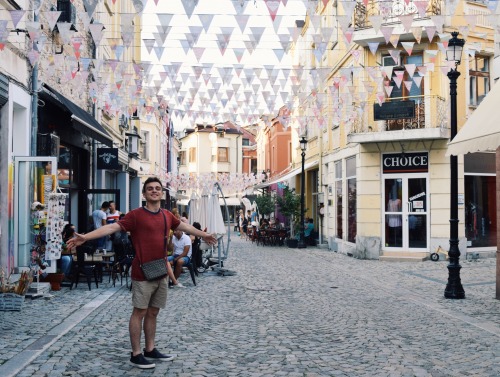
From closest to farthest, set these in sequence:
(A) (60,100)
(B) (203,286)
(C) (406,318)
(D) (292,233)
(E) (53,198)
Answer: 1. (C) (406,318)
2. (E) (53,198)
3. (B) (203,286)
4. (A) (60,100)
5. (D) (292,233)

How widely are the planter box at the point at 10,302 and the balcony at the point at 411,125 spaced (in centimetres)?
1404

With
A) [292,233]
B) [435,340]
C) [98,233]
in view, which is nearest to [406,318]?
[435,340]

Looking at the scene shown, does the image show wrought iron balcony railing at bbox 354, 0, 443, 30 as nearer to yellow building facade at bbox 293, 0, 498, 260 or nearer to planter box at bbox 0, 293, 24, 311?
yellow building facade at bbox 293, 0, 498, 260

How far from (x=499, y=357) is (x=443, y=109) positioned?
48.2 feet

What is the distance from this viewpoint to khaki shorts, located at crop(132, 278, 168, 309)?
20.2 ft

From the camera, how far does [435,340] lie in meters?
7.45

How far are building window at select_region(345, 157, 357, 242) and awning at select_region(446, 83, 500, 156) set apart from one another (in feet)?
39.5

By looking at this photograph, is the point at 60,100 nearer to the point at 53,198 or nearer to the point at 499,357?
the point at 53,198

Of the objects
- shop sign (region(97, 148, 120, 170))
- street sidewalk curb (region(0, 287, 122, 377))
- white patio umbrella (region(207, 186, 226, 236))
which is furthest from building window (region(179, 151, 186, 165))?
street sidewalk curb (region(0, 287, 122, 377))

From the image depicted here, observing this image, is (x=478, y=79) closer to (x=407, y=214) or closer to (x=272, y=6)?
(x=407, y=214)

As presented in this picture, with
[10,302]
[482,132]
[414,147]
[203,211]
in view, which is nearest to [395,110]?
[414,147]

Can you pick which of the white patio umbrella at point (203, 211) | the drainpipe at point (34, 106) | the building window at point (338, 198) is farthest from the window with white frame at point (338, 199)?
the drainpipe at point (34, 106)

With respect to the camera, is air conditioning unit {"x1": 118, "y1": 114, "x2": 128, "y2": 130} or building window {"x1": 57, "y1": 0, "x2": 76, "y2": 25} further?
air conditioning unit {"x1": 118, "y1": 114, "x2": 128, "y2": 130}

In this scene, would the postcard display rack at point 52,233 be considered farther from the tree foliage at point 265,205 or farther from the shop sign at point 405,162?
the tree foliage at point 265,205
